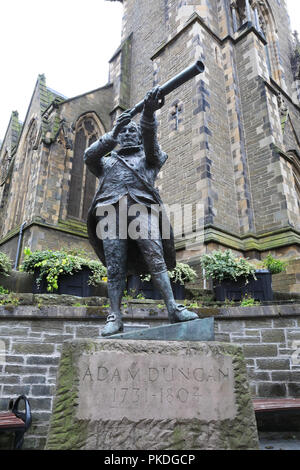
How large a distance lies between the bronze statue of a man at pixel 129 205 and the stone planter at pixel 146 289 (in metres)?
3.20

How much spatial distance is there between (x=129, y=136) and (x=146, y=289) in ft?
13.0

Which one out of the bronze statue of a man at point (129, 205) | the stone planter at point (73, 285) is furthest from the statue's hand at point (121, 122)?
the stone planter at point (73, 285)

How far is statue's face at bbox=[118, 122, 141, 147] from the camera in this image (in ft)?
10.8

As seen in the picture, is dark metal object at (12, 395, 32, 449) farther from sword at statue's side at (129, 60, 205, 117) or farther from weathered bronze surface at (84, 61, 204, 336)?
sword at statue's side at (129, 60, 205, 117)

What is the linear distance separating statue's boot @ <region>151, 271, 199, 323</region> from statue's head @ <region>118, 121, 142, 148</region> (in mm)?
1352

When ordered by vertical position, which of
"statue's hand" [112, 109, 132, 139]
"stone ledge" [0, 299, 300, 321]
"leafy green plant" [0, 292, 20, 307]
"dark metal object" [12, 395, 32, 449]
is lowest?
"dark metal object" [12, 395, 32, 449]

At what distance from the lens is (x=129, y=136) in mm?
3318

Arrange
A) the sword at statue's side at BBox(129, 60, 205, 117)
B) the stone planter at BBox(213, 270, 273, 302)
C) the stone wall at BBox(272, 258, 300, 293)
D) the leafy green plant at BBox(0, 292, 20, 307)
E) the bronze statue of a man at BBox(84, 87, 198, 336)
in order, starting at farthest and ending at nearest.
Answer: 1. the stone wall at BBox(272, 258, 300, 293)
2. the stone planter at BBox(213, 270, 273, 302)
3. the leafy green plant at BBox(0, 292, 20, 307)
4. the bronze statue of a man at BBox(84, 87, 198, 336)
5. the sword at statue's side at BBox(129, 60, 205, 117)

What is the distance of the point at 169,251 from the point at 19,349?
2.74 metres

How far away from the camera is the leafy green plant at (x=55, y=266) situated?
5.89m

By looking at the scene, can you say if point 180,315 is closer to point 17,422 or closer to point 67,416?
point 67,416

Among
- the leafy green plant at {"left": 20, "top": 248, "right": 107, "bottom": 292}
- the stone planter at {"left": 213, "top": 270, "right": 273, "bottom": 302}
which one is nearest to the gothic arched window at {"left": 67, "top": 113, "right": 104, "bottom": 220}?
the leafy green plant at {"left": 20, "top": 248, "right": 107, "bottom": 292}

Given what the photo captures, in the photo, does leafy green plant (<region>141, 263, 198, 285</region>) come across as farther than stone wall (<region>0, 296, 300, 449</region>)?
Yes
